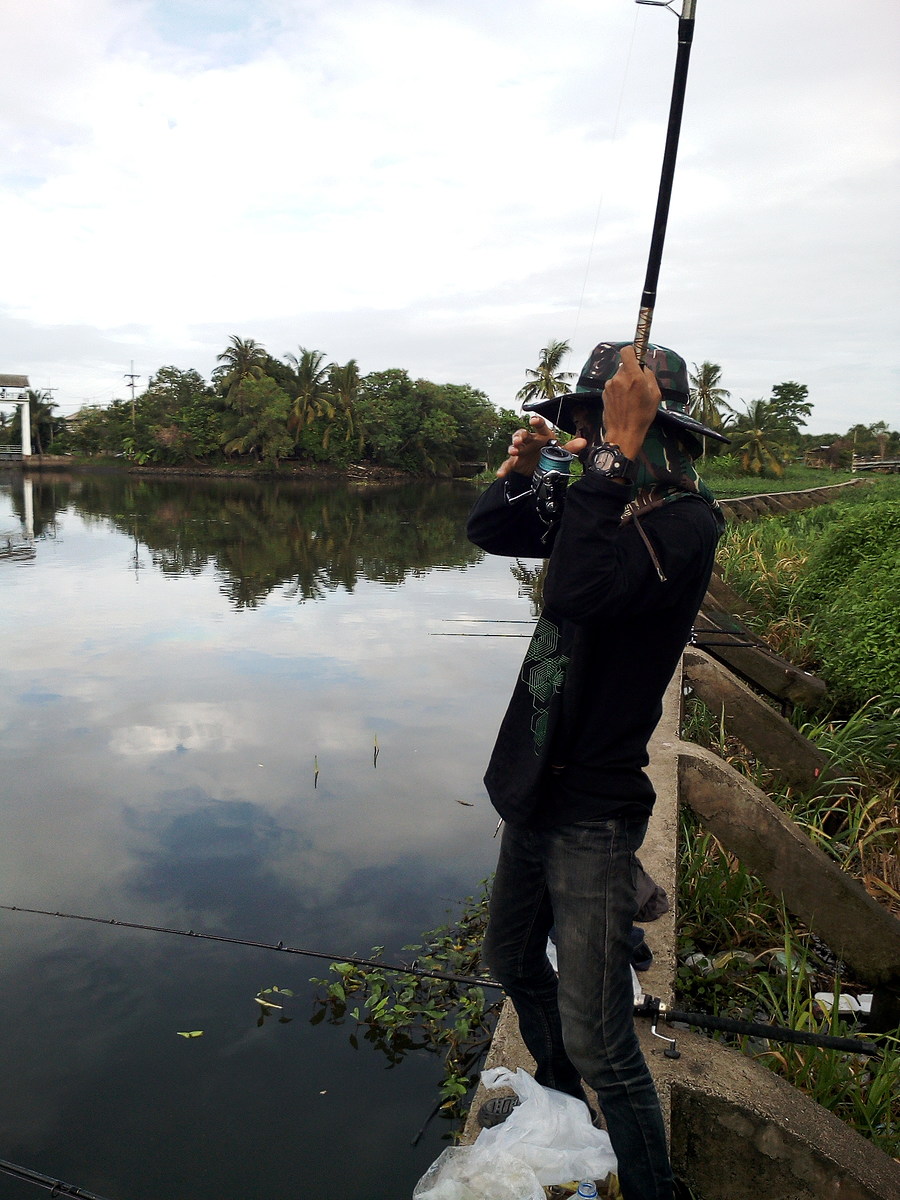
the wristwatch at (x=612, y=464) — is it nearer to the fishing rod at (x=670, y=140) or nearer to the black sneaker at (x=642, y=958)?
the fishing rod at (x=670, y=140)

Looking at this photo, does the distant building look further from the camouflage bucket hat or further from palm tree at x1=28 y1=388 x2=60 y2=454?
the camouflage bucket hat

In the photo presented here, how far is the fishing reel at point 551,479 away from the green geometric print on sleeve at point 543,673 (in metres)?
0.32

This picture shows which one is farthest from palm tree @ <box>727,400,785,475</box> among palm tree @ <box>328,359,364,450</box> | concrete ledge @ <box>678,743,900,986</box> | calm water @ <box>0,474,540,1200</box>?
concrete ledge @ <box>678,743,900,986</box>

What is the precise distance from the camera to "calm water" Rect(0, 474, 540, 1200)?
3.55 meters

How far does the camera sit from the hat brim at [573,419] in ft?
6.62

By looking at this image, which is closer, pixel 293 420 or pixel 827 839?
pixel 827 839

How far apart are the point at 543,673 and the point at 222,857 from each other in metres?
4.13

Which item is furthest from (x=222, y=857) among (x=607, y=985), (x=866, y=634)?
(x=866, y=634)

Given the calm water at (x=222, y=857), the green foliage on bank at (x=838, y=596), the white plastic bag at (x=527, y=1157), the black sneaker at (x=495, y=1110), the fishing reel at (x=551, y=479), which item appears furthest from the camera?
the green foliage on bank at (x=838, y=596)

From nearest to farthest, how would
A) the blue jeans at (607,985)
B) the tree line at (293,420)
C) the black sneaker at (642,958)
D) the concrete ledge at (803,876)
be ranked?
the blue jeans at (607,985)
the black sneaker at (642,958)
the concrete ledge at (803,876)
the tree line at (293,420)

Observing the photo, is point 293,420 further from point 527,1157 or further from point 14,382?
point 527,1157

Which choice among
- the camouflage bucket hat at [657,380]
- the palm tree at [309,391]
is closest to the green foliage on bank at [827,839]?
the camouflage bucket hat at [657,380]

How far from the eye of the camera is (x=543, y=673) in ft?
6.93

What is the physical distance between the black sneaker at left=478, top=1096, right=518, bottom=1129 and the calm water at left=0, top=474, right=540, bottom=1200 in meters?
1.28
